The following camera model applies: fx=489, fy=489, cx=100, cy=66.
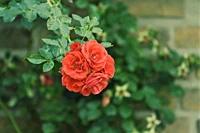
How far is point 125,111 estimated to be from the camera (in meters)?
1.58

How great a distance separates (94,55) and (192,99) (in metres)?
0.83

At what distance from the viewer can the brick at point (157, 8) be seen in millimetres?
1713

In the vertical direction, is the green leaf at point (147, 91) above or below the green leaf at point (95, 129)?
above

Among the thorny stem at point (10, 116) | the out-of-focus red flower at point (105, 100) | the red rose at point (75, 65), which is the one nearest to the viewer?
the red rose at point (75, 65)

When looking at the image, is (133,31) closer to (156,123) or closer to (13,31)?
(156,123)

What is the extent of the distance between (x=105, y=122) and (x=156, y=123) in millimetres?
165

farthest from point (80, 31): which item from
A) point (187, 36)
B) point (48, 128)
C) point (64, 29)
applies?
point (187, 36)

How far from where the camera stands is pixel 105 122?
1593 millimetres

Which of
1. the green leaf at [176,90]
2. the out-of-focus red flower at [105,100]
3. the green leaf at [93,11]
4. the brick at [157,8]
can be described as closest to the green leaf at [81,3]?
the green leaf at [93,11]

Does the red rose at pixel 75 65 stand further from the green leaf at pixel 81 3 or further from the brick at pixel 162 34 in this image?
the brick at pixel 162 34

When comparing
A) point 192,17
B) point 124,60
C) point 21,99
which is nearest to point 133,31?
point 124,60

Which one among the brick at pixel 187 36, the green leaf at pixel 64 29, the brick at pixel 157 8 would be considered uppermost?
the green leaf at pixel 64 29

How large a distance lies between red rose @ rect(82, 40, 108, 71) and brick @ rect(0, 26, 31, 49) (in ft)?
2.80

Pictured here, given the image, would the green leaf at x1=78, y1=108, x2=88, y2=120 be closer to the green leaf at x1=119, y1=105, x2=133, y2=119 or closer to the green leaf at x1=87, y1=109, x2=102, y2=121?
the green leaf at x1=87, y1=109, x2=102, y2=121
